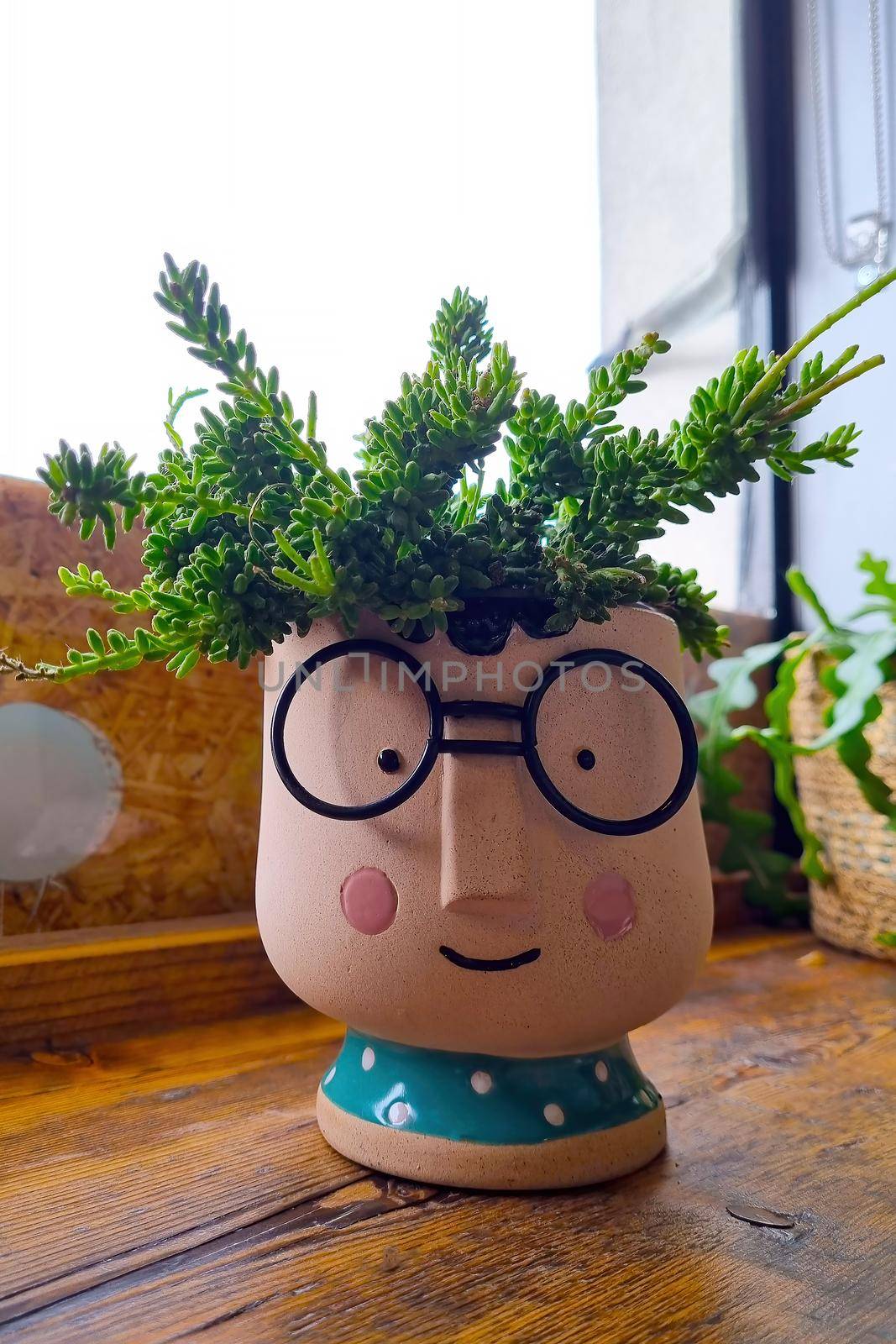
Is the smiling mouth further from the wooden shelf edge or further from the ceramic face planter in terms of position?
the wooden shelf edge

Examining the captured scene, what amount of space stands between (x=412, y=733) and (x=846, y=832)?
661mm

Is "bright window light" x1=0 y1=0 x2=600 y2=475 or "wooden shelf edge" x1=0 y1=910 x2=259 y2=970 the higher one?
"bright window light" x1=0 y1=0 x2=600 y2=475

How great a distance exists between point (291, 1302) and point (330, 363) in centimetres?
68

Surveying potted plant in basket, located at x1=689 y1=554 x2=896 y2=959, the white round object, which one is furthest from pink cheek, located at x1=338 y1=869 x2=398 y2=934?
potted plant in basket, located at x1=689 y1=554 x2=896 y2=959

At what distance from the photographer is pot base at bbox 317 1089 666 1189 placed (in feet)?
1.34

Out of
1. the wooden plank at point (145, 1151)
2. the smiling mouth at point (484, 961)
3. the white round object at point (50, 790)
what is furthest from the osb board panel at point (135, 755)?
the smiling mouth at point (484, 961)

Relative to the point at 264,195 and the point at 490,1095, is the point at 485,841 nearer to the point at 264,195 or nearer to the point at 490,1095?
Answer: the point at 490,1095

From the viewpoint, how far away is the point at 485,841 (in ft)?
1.26

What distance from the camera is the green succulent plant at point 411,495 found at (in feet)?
1.20

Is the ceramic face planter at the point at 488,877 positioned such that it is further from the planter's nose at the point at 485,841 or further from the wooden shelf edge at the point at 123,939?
the wooden shelf edge at the point at 123,939

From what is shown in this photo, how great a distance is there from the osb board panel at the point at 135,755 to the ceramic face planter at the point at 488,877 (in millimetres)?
312

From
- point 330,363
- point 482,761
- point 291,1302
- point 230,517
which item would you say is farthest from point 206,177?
point 291,1302

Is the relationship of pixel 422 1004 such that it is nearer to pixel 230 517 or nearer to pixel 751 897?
pixel 230 517

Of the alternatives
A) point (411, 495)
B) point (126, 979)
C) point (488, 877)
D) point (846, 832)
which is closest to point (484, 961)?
point (488, 877)
